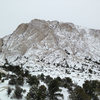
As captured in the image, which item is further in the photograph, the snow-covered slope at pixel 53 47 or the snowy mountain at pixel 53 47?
the snow-covered slope at pixel 53 47

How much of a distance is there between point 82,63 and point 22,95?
44509mm

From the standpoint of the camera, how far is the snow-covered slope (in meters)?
55.2

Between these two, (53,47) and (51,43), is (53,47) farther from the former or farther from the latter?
(51,43)

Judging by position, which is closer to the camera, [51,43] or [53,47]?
[53,47]

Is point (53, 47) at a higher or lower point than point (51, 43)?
lower

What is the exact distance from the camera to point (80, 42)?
7312 cm

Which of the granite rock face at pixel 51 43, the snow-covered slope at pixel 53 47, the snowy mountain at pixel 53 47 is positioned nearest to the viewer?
the snowy mountain at pixel 53 47

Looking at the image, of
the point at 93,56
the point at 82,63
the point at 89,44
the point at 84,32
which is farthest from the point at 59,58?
the point at 84,32

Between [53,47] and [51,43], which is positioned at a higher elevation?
[51,43]

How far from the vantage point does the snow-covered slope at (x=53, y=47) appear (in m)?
55.2

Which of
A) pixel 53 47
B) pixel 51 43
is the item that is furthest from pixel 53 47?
pixel 51 43

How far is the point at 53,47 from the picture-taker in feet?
220

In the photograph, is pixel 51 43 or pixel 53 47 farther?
pixel 51 43

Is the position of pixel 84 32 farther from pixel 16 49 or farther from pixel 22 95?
pixel 22 95
